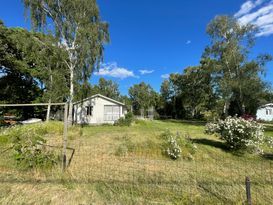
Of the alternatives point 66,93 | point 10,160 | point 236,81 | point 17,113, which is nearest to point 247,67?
point 236,81

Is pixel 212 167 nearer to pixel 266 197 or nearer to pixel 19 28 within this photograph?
pixel 266 197

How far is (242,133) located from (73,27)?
14507mm

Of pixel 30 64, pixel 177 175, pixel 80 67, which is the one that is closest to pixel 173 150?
pixel 177 175

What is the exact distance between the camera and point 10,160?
5879mm

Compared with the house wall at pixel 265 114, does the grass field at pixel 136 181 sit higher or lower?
lower

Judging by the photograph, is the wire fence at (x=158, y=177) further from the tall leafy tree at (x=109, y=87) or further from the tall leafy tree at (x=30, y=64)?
the tall leafy tree at (x=109, y=87)

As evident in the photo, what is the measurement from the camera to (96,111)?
893 inches

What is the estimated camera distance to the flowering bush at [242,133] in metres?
8.02

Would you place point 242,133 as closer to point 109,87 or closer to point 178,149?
point 178,149

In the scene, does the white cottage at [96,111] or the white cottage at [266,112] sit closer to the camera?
the white cottage at [96,111]

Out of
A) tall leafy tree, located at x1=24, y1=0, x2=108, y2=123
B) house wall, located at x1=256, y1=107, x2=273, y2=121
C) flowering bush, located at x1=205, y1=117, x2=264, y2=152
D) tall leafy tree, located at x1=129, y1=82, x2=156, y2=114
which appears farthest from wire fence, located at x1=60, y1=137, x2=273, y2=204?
tall leafy tree, located at x1=129, y1=82, x2=156, y2=114

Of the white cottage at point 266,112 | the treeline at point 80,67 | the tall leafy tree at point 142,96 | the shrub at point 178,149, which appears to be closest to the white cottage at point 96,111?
the treeline at point 80,67

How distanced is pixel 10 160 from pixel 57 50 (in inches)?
499

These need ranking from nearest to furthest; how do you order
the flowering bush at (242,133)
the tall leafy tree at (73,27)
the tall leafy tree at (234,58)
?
the flowering bush at (242,133) < the tall leafy tree at (73,27) < the tall leafy tree at (234,58)
